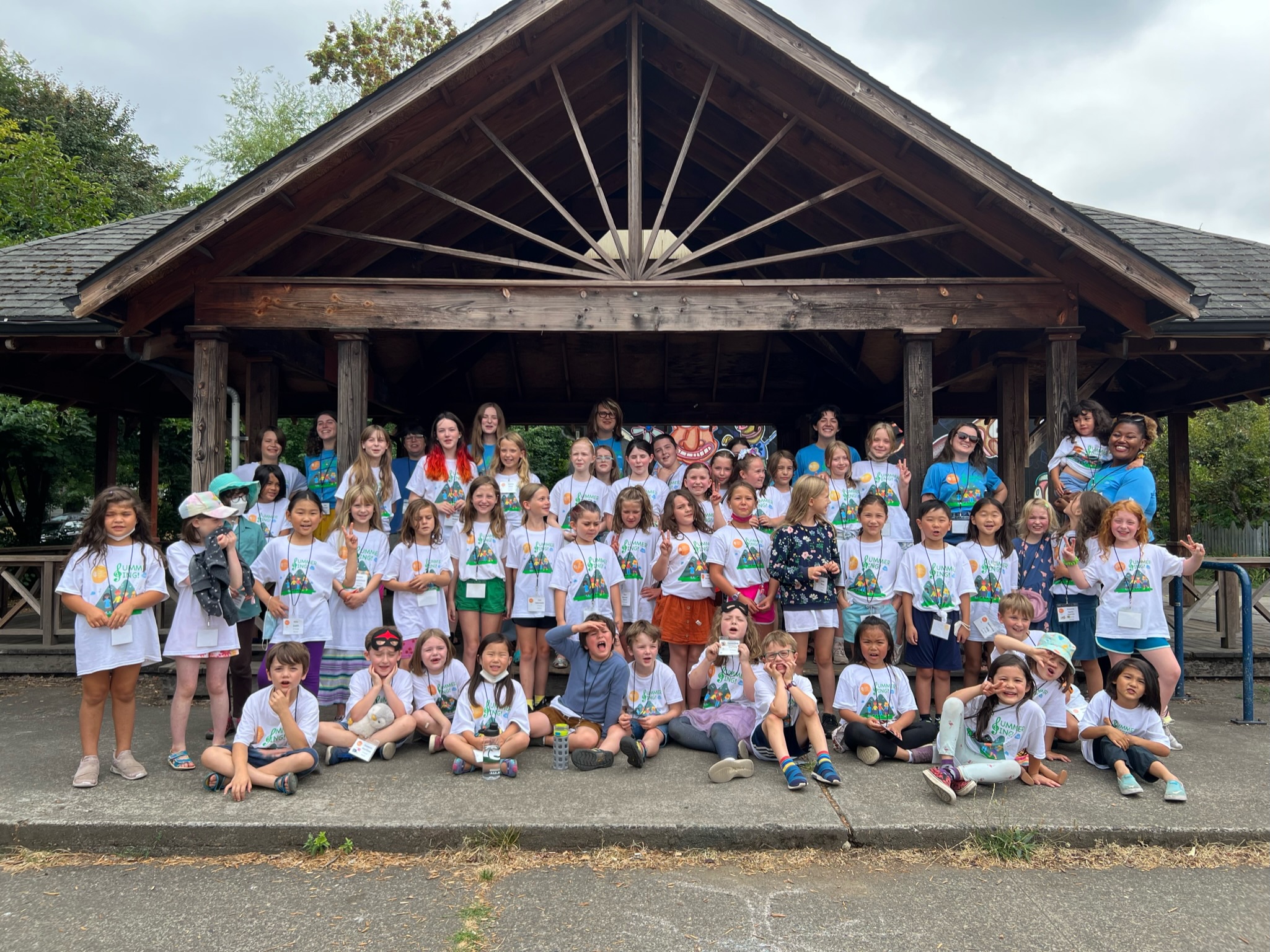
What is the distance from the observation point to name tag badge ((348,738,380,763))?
15.2 ft

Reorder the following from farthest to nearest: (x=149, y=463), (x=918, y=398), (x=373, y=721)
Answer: (x=149, y=463) < (x=918, y=398) < (x=373, y=721)

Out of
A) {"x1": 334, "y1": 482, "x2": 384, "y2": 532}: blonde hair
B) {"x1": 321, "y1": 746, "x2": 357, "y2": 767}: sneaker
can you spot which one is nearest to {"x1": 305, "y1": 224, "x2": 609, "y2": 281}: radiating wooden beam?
{"x1": 334, "y1": 482, "x2": 384, "y2": 532}: blonde hair

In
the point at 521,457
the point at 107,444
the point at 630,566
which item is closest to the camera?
the point at 630,566

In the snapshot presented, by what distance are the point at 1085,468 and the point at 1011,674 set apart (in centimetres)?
231

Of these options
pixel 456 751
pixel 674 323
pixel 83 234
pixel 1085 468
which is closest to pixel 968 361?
pixel 1085 468

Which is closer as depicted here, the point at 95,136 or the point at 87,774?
the point at 87,774

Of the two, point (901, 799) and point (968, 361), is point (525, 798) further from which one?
point (968, 361)

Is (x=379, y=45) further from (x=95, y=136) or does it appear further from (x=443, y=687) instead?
(x=443, y=687)

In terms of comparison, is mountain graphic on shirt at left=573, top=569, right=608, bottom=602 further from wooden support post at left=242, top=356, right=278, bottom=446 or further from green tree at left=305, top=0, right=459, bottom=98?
green tree at left=305, top=0, right=459, bottom=98

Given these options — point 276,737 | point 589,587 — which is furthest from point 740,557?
point 276,737

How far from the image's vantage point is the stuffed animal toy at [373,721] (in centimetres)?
480

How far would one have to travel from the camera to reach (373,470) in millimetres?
6281

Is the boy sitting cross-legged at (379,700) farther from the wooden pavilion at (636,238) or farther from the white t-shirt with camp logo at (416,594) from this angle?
the wooden pavilion at (636,238)

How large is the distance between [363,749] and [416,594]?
112 centimetres
